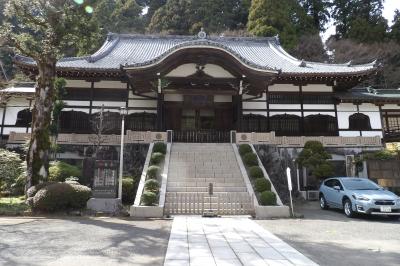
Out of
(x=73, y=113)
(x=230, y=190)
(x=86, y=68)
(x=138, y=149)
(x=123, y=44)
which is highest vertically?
(x=123, y=44)

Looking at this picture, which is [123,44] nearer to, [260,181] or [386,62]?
[260,181]

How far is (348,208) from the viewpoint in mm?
13109

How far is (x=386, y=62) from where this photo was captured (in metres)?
40.3

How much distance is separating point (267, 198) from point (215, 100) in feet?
39.6

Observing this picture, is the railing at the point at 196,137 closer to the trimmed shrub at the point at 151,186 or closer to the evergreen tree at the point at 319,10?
the trimmed shrub at the point at 151,186

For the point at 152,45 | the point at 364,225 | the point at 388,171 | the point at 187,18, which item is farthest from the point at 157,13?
the point at 364,225

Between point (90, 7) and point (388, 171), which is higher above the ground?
point (90, 7)

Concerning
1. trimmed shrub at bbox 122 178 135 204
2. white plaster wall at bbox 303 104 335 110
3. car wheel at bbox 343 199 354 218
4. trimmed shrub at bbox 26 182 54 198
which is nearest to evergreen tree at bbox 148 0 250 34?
white plaster wall at bbox 303 104 335 110

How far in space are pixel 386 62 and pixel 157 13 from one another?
1406 inches

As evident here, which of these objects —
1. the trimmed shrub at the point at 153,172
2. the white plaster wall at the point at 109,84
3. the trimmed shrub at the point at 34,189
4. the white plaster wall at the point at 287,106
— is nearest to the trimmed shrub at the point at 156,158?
the trimmed shrub at the point at 153,172

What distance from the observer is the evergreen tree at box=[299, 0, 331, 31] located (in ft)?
176

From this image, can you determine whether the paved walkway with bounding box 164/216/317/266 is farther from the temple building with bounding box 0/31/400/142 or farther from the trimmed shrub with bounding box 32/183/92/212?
the temple building with bounding box 0/31/400/142

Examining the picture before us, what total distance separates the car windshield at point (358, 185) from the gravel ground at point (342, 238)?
1.32 m

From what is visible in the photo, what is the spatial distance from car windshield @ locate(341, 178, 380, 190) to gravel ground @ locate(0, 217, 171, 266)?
797 cm
